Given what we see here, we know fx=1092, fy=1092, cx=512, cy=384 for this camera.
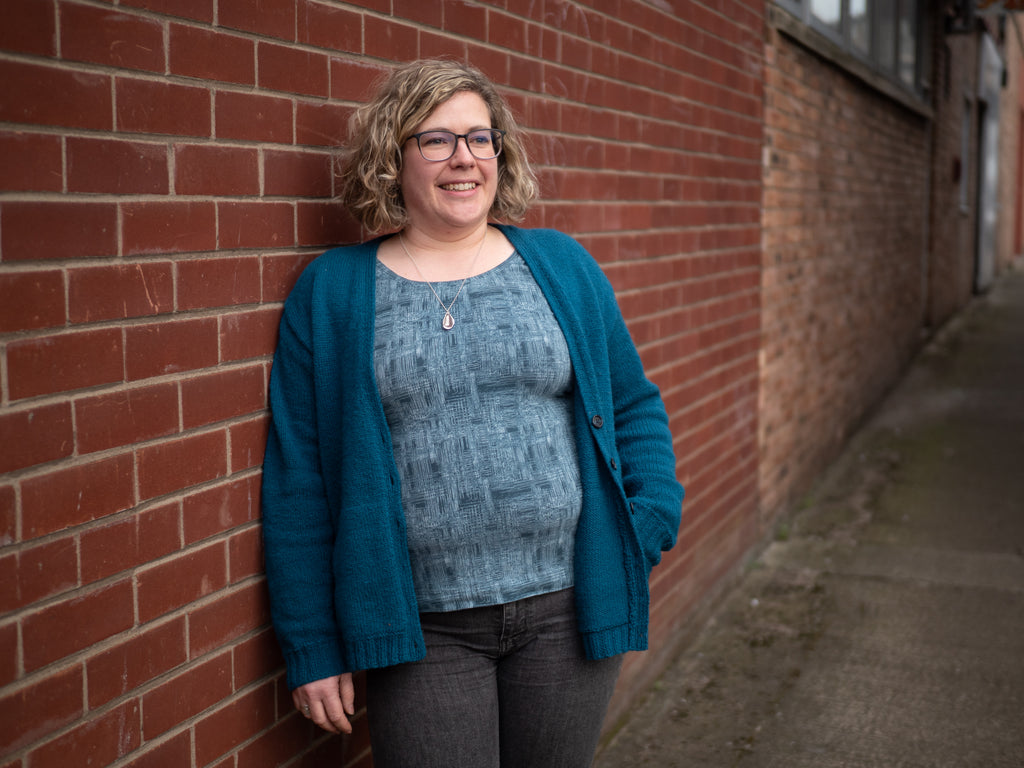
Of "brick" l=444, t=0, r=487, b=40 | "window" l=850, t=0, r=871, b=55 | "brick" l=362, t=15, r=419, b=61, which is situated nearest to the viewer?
"brick" l=362, t=15, r=419, b=61

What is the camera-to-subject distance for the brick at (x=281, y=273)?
6.82ft

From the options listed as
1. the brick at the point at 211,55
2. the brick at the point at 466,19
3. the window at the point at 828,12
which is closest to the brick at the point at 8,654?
the brick at the point at 211,55

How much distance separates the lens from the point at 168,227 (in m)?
1.83

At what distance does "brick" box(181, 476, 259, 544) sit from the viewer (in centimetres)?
193

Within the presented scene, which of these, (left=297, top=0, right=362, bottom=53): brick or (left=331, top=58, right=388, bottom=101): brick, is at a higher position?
(left=297, top=0, right=362, bottom=53): brick

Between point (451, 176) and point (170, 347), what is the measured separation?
62 centimetres

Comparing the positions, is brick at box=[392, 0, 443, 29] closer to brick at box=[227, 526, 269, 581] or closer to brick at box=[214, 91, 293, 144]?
brick at box=[214, 91, 293, 144]

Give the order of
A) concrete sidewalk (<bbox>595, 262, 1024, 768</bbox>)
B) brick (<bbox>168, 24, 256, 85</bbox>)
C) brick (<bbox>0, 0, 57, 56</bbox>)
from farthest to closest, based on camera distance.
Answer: concrete sidewalk (<bbox>595, 262, 1024, 768</bbox>) < brick (<bbox>168, 24, 256, 85</bbox>) < brick (<bbox>0, 0, 57, 56</bbox>)

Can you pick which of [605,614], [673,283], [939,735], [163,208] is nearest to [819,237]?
[673,283]

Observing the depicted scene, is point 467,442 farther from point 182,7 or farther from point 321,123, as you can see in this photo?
point 182,7

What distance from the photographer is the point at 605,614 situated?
2105mm

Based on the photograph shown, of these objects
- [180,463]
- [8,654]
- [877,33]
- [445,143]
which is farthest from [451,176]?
[877,33]

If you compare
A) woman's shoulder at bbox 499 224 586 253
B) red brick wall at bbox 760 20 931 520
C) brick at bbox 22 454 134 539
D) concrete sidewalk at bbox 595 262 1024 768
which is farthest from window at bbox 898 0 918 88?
brick at bbox 22 454 134 539

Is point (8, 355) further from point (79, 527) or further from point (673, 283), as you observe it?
point (673, 283)
